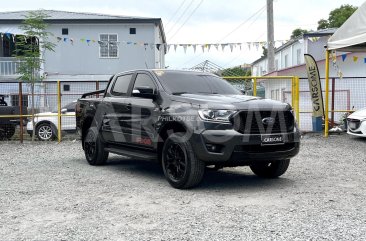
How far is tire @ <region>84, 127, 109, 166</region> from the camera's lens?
8.48m

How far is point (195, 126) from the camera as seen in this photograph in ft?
19.7

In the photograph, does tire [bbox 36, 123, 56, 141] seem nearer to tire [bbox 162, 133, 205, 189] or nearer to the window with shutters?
tire [bbox 162, 133, 205, 189]

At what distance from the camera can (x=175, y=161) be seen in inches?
250

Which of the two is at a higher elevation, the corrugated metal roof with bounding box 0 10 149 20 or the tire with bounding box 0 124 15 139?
the corrugated metal roof with bounding box 0 10 149 20

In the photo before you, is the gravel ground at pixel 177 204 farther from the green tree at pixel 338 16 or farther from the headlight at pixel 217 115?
the green tree at pixel 338 16

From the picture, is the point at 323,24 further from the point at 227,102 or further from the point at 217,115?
the point at 217,115

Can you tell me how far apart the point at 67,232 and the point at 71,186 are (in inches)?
93.3

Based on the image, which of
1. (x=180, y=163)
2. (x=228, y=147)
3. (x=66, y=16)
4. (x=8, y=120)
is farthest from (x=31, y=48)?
(x=66, y=16)

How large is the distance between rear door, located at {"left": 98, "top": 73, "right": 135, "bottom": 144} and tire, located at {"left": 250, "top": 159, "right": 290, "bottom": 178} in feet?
7.27

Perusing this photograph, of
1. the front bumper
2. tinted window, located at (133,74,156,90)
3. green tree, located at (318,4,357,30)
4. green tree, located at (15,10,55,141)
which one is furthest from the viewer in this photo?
green tree, located at (318,4,357,30)

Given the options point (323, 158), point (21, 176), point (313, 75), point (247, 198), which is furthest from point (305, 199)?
point (313, 75)

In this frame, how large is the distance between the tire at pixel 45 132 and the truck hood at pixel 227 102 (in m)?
8.60

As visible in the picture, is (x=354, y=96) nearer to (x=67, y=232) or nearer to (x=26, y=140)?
(x=26, y=140)

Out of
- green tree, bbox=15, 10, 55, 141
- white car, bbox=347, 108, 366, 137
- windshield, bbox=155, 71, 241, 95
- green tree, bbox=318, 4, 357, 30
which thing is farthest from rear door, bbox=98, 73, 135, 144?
green tree, bbox=318, 4, 357, 30
